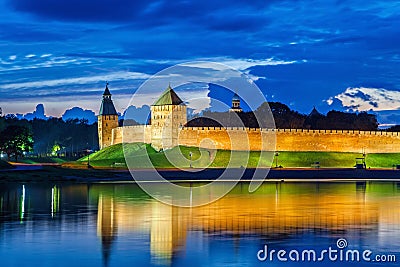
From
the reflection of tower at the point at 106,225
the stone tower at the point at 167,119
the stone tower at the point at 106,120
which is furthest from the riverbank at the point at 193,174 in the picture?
the stone tower at the point at 106,120

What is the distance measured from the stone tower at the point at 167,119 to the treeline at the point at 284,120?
1178 cm

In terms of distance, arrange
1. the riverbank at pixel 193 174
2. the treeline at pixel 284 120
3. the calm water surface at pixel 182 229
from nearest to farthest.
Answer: the calm water surface at pixel 182 229, the riverbank at pixel 193 174, the treeline at pixel 284 120

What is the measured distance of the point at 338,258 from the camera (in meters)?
13.6

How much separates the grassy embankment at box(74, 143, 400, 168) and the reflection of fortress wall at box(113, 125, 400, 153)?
1.24 m

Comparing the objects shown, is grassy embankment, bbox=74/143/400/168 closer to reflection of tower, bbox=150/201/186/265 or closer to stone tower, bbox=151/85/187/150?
stone tower, bbox=151/85/187/150

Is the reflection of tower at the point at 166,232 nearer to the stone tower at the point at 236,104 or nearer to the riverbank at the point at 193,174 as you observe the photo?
the riverbank at the point at 193,174

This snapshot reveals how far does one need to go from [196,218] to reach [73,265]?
24.6 ft

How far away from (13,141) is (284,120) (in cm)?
3635

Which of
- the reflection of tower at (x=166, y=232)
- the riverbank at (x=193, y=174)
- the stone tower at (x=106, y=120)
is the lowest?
the reflection of tower at (x=166, y=232)

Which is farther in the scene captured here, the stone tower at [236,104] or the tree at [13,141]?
the stone tower at [236,104]

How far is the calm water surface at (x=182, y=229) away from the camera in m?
13.8

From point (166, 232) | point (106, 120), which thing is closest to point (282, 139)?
point (106, 120)

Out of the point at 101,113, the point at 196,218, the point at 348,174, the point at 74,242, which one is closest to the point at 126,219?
the point at 196,218

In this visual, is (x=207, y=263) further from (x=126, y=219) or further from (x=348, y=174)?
(x=348, y=174)
